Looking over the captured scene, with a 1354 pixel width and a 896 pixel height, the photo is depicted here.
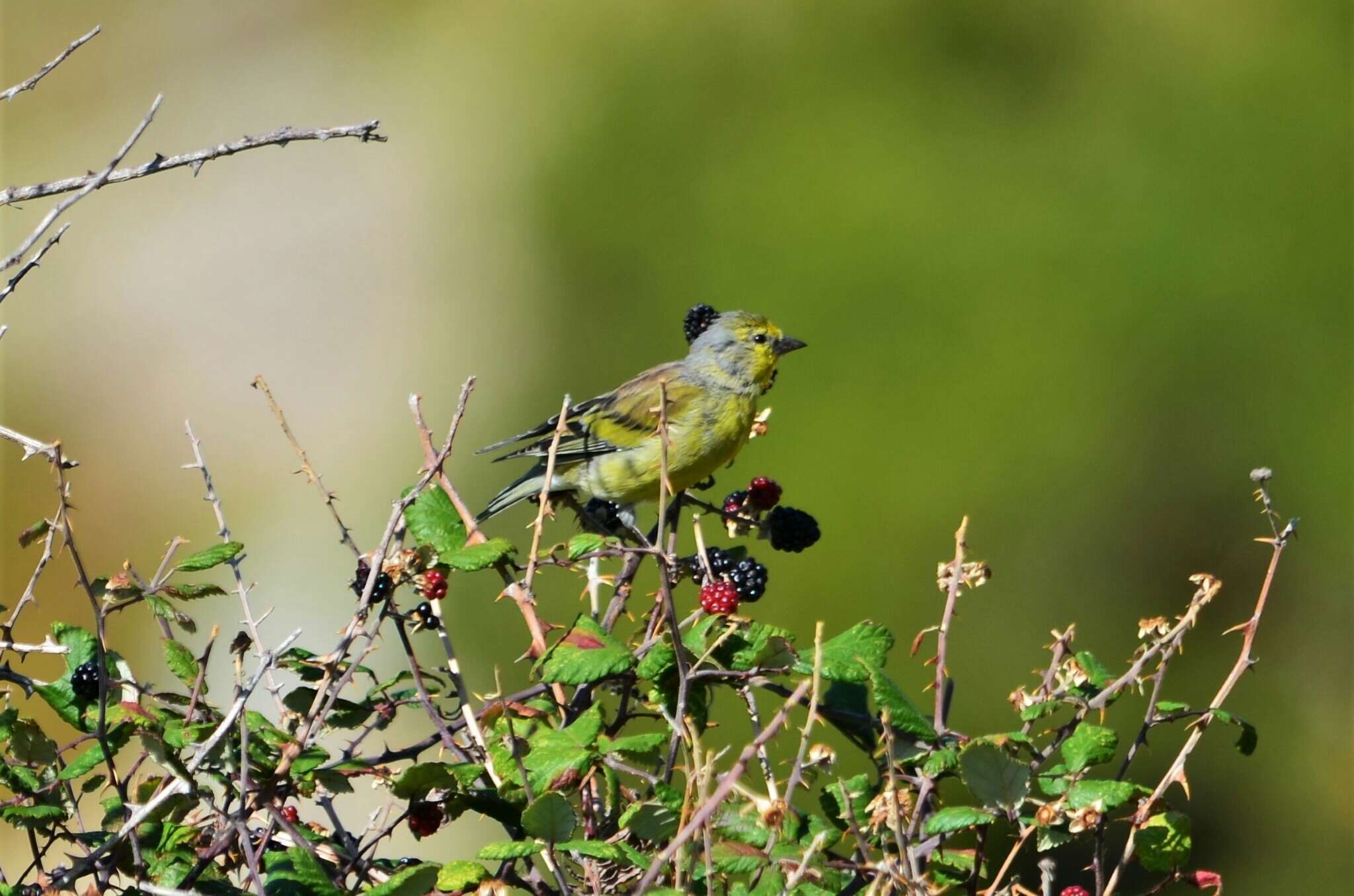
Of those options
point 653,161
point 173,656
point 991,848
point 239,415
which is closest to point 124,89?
point 239,415

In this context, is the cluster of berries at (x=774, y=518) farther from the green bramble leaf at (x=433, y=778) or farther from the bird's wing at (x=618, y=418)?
the bird's wing at (x=618, y=418)

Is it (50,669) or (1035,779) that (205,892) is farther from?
(50,669)

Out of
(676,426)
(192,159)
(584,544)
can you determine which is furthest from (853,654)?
(676,426)

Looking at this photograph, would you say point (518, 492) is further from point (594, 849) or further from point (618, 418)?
point (594, 849)

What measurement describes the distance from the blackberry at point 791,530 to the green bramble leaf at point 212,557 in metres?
0.82

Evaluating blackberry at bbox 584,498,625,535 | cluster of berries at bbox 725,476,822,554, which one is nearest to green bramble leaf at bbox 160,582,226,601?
cluster of berries at bbox 725,476,822,554

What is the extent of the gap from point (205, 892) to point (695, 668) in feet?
1.80

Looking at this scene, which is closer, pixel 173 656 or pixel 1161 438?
pixel 173 656

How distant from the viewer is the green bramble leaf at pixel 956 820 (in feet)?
4.62

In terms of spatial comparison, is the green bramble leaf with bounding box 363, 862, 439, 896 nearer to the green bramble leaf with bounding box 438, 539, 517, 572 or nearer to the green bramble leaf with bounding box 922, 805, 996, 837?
the green bramble leaf with bounding box 438, 539, 517, 572

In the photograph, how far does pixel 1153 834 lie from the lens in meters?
1.61

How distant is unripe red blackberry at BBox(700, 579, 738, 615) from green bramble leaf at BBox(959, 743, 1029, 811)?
12.2 inches

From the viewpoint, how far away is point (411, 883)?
4.38 ft

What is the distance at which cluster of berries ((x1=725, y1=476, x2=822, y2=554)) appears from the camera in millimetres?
2100
